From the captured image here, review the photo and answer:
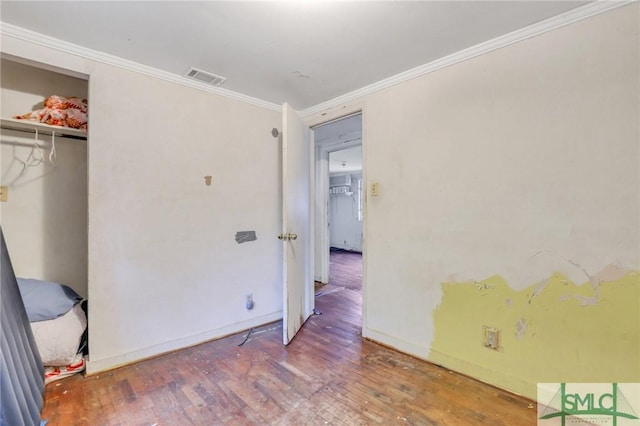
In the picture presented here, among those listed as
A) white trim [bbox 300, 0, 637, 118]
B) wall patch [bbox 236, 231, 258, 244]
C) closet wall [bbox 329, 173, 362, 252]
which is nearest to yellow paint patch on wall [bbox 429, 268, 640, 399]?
white trim [bbox 300, 0, 637, 118]

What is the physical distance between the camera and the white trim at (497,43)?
1.52m

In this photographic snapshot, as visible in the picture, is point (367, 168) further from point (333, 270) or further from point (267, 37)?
point (333, 270)

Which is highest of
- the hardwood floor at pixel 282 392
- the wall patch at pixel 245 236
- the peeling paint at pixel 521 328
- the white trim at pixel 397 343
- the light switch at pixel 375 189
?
the light switch at pixel 375 189

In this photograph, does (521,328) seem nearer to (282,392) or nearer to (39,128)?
(282,392)

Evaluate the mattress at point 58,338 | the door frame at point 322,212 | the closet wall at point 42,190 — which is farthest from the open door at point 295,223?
the closet wall at point 42,190

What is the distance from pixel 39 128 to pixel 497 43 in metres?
3.13

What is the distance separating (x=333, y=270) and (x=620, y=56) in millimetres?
4614

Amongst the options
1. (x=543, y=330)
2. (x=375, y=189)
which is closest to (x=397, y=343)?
(x=543, y=330)

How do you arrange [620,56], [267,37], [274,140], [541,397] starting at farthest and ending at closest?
1. [274,140]
2. [267,37]
3. [541,397]
4. [620,56]

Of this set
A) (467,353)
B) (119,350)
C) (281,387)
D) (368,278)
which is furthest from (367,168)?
(119,350)

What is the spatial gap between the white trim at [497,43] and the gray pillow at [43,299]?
2.73m

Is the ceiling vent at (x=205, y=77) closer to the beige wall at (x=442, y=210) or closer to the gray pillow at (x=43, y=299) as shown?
the beige wall at (x=442, y=210)

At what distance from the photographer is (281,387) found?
6.08 ft

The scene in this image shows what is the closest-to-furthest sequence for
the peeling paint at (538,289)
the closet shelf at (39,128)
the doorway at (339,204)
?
the peeling paint at (538,289)
the closet shelf at (39,128)
the doorway at (339,204)
